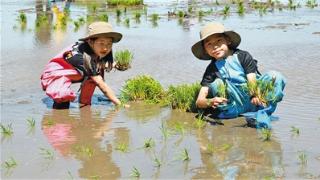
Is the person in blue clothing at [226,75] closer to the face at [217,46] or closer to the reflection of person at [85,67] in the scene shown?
the face at [217,46]

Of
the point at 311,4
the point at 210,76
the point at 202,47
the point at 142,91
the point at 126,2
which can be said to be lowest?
the point at 126,2

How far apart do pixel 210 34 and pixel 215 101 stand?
0.55m

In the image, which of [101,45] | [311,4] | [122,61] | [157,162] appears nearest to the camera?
[157,162]

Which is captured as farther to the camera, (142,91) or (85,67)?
(142,91)

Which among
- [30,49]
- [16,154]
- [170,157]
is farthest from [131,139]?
[30,49]

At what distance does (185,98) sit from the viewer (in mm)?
5094

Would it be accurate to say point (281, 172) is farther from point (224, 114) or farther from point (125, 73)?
point (125, 73)

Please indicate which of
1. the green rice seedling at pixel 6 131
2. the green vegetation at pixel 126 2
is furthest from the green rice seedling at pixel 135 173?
the green vegetation at pixel 126 2

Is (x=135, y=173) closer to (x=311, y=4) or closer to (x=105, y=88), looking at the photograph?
(x=105, y=88)

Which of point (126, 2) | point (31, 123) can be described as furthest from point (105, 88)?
point (126, 2)

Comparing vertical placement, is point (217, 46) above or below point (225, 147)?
above

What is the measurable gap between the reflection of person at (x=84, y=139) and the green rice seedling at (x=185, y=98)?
0.59 meters

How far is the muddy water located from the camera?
133 inches

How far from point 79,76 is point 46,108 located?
458 millimetres
